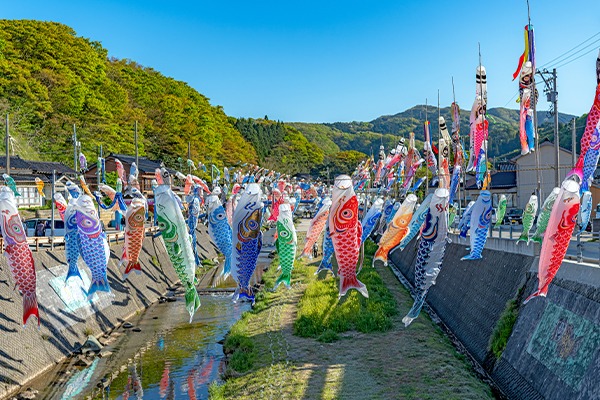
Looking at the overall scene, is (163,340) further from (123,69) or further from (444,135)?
(123,69)

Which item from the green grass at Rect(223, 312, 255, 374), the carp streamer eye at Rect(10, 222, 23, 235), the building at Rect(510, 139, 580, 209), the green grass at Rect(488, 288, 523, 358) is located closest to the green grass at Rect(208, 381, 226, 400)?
the green grass at Rect(223, 312, 255, 374)

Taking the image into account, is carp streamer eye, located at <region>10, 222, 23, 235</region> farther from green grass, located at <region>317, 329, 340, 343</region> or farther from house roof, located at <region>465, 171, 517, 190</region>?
house roof, located at <region>465, 171, 517, 190</region>

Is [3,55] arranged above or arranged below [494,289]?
above

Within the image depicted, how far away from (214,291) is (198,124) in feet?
137

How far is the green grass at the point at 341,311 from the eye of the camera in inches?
733

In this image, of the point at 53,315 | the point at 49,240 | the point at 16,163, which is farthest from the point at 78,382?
the point at 16,163

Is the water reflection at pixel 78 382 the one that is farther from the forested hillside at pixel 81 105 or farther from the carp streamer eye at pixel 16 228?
the forested hillside at pixel 81 105

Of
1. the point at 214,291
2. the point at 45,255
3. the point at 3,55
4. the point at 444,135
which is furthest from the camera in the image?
the point at 3,55

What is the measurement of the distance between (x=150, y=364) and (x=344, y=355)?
22.7ft

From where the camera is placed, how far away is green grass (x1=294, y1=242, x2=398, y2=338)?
1861 centimetres

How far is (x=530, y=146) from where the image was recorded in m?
16.2

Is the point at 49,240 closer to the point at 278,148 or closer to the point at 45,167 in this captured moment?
the point at 45,167

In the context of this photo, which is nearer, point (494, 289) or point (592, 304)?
point (592, 304)

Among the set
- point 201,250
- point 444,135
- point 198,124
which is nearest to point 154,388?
point 444,135
